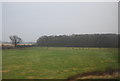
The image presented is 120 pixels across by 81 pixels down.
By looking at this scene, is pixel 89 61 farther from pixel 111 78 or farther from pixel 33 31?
pixel 33 31

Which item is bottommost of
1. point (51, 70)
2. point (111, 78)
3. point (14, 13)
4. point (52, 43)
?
point (111, 78)

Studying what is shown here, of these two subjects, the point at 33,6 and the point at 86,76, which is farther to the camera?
the point at 33,6

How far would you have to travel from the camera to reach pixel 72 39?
359 cm

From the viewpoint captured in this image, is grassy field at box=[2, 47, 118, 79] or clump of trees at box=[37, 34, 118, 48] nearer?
grassy field at box=[2, 47, 118, 79]

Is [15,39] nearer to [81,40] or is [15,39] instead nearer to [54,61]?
[54,61]

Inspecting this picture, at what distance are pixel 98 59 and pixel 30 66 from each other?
166 centimetres

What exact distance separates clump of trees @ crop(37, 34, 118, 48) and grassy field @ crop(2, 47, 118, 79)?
0.12 metres

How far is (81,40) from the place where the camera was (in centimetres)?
359

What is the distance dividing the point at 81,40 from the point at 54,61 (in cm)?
88

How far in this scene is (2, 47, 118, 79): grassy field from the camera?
3207mm

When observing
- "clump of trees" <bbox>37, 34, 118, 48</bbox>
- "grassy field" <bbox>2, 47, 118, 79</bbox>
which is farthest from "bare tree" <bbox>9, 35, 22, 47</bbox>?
"clump of trees" <bbox>37, 34, 118, 48</bbox>

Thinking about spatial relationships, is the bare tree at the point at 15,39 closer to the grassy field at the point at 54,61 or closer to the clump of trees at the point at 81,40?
the grassy field at the point at 54,61

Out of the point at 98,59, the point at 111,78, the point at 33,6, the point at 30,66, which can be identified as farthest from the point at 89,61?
the point at 33,6

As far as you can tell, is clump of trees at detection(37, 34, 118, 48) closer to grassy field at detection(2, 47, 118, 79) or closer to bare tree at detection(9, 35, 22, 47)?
grassy field at detection(2, 47, 118, 79)
